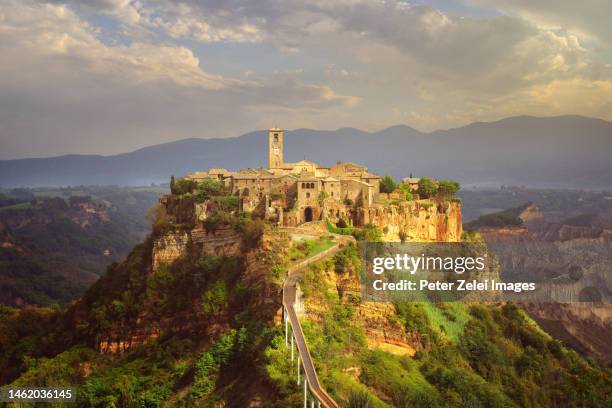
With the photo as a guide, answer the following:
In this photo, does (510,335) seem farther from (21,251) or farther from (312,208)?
(21,251)

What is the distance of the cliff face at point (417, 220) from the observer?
44.8m

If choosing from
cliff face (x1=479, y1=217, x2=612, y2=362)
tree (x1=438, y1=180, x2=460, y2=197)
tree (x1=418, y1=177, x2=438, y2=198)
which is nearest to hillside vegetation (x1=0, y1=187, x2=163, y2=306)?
tree (x1=418, y1=177, x2=438, y2=198)

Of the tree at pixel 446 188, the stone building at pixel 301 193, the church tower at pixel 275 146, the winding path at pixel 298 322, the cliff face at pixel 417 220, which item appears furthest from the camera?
the church tower at pixel 275 146

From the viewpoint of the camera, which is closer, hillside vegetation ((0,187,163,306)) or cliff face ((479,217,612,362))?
cliff face ((479,217,612,362))

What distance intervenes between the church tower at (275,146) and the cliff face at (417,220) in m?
14.1

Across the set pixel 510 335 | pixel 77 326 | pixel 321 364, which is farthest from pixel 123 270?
pixel 510 335

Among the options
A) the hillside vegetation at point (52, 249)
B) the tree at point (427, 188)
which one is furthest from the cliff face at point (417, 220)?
the hillside vegetation at point (52, 249)

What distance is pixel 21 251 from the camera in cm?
12606

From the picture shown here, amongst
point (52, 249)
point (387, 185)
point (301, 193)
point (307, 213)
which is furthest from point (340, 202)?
point (52, 249)

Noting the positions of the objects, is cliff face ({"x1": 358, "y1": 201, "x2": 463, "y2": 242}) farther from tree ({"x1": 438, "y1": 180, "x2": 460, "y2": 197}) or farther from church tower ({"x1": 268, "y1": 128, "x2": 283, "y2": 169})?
church tower ({"x1": 268, "y1": 128, "x2": 283, "y2": 169})

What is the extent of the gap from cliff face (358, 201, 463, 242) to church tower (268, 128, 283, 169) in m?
14.1

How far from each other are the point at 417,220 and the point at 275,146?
1630cm

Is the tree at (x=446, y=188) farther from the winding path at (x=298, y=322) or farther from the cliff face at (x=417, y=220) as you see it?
the winding path at (x=298, y=322)

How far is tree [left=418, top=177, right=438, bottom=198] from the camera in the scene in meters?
52.5
